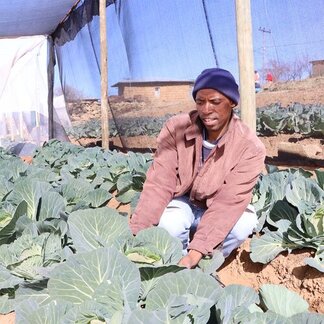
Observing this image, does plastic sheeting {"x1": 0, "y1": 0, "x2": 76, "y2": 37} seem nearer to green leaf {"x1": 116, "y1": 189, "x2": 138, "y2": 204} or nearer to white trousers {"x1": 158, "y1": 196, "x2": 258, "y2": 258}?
green leaf {"x1": 116, "y1": 189, "x2": 138, "y2": 204}

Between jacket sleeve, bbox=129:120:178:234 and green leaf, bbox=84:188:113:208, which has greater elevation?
jacket sleeve, bbox=129:120:178:234

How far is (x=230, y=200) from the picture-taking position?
2707 mm

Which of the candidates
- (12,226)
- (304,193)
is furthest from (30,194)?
(304,193)

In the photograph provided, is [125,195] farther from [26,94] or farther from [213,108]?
[26,94]

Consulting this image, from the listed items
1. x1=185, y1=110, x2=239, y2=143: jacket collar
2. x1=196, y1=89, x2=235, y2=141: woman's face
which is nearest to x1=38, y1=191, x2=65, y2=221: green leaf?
x1=185, y1=110, x2=239, y2=143: jacket collar

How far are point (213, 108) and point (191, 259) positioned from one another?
0.77 meters

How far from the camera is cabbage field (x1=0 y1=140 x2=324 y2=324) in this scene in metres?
1.58

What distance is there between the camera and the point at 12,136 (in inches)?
543

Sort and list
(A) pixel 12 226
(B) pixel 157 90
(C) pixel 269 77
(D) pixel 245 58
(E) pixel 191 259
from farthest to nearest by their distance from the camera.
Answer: (B) pixel 157 90
(C) pixel 269 77
(D) pixel 245 58
(A) pixel 12 226
(E) pixel 191 259

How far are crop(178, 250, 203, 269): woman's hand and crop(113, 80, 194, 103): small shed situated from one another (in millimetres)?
5094

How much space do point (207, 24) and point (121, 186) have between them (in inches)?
122

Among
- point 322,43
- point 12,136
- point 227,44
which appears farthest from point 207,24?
point 12,136

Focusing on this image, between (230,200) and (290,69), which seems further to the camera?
(290,69)

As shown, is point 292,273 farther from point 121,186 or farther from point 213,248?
point 121,186
